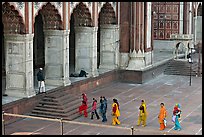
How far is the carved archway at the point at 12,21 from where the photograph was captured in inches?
798

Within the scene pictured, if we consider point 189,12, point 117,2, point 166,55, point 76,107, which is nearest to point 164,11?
point 189,12

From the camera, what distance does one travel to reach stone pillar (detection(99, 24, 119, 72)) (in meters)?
29.4

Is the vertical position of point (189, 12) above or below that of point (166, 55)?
above

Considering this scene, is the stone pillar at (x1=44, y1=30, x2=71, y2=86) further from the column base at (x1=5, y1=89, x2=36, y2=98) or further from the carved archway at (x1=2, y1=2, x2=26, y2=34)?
the carved archway at (x1=2, y1=2, x2=26, y2=34)

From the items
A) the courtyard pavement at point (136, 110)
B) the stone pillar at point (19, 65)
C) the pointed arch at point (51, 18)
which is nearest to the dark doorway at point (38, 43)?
the courtyard pavement at point (136, 110)

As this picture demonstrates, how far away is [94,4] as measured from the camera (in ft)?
86.1

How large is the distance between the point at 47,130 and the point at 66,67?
6482 mm

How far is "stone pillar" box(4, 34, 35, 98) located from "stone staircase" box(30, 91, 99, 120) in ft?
2.45

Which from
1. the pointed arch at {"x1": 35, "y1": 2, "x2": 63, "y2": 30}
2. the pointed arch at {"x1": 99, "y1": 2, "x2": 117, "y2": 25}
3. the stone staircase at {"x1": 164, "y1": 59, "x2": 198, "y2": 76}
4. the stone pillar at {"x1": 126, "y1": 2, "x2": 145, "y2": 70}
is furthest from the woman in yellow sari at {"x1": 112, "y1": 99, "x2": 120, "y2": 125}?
the stone staircase at {"x1": 164, "y1": 59, "x2": 198, "y2": 76}

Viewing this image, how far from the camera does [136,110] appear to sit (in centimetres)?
2152

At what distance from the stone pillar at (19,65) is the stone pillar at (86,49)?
623 cm

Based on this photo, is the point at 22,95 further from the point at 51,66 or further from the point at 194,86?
the point at 194,86

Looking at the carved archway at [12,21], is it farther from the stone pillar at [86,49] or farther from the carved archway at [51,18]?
the stone pillar at [86,49]

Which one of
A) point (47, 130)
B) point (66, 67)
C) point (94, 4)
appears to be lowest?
point (47, 130)
